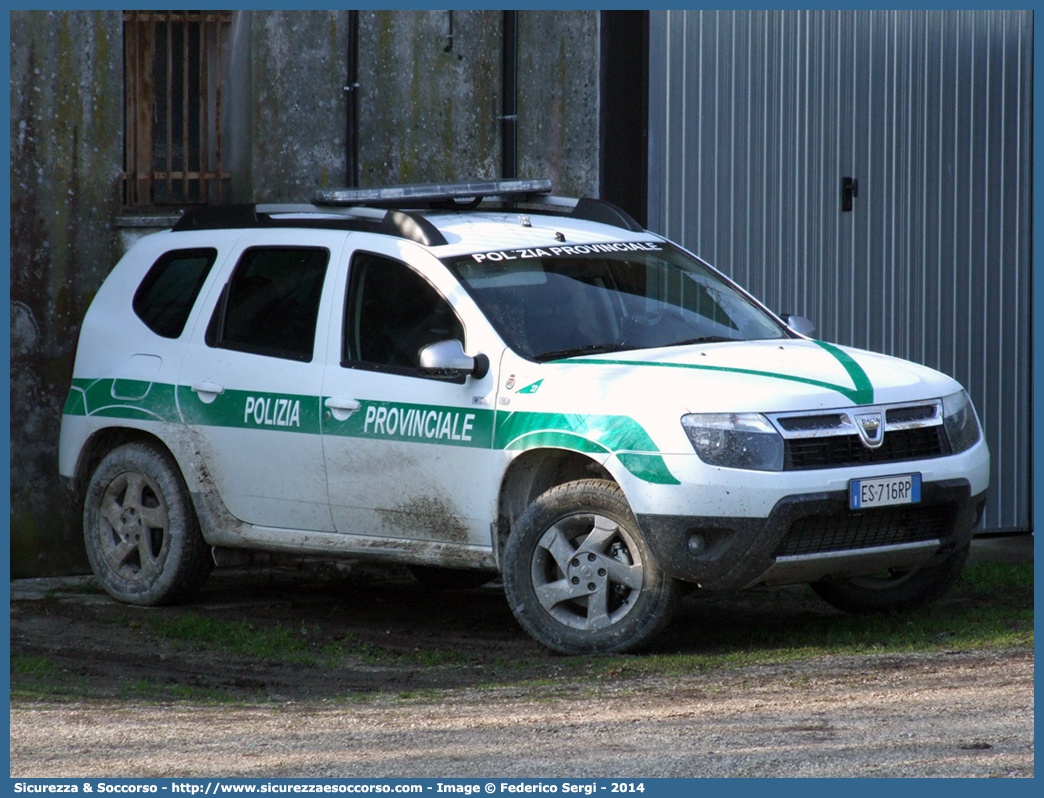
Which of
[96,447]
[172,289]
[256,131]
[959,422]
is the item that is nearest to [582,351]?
[959,422]

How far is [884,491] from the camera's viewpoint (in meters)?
6.75

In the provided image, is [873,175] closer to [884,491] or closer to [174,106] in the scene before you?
[174,106]

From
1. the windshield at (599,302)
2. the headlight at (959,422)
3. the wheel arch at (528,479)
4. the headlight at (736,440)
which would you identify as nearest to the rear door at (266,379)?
the windshield at (599,302)

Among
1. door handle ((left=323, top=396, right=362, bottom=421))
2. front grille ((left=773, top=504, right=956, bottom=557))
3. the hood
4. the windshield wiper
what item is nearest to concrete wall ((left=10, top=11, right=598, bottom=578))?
door handle ((left=323, top=396, right=362, bottom=421))

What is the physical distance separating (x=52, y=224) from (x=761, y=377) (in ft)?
16.6

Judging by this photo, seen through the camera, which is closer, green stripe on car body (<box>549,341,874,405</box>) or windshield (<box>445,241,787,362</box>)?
green stripe on car body (<box>549,341,874,405</box>)

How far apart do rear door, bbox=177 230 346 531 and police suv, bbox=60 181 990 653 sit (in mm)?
15

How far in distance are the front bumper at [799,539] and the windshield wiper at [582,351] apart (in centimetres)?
94

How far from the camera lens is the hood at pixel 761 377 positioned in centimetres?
665

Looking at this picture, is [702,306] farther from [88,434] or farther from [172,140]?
[172,140]

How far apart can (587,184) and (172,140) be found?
2.89 metres

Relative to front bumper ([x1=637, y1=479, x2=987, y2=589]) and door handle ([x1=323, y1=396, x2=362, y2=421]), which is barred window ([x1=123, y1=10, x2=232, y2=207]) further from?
front bumper ([x1=637, y1=479, x2=987, y2=589])

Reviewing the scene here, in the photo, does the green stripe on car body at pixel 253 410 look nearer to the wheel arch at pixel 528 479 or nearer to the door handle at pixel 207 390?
the door handle at pixel 207 390

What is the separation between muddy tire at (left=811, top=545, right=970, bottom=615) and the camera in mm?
7707
